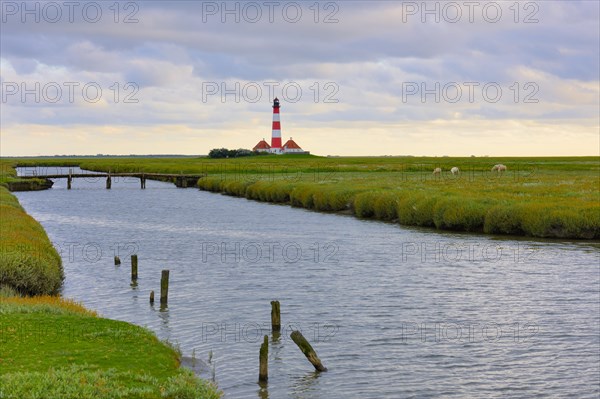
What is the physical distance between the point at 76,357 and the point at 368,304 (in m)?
13.2

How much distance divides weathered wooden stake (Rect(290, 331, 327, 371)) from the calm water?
0.27m

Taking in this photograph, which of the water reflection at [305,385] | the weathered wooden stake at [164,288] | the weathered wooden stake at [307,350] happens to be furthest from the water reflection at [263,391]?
the weathered wooden stake at [164,288]

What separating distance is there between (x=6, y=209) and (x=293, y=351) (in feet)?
96.6

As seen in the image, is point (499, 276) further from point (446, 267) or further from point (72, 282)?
point (72, 282)

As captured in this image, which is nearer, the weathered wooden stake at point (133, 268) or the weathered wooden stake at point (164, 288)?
the weathered wooden stake at point (164, 288)

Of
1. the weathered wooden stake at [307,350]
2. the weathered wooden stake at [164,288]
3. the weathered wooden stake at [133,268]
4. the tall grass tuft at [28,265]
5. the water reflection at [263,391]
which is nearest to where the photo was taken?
the water reflection at [263,391]

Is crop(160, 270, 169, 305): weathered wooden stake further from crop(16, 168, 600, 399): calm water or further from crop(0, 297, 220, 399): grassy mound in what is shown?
crop(0, 297, 220, 399): grassy mound

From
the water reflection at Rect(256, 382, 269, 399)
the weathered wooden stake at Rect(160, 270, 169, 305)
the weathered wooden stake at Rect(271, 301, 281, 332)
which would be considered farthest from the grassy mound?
the weathered wooden stake at Rect(160, 270, 169, 305)

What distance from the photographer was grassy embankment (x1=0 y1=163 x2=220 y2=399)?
12.7m

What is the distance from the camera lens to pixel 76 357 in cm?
1555

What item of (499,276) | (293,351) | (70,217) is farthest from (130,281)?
(70,217)

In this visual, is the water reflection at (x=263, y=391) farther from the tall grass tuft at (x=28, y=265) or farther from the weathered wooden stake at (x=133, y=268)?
the weathered wooden stake at (x=133, y=268)

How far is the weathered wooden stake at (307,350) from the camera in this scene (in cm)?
1784

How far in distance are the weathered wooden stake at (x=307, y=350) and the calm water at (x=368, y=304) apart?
0.88 ft
